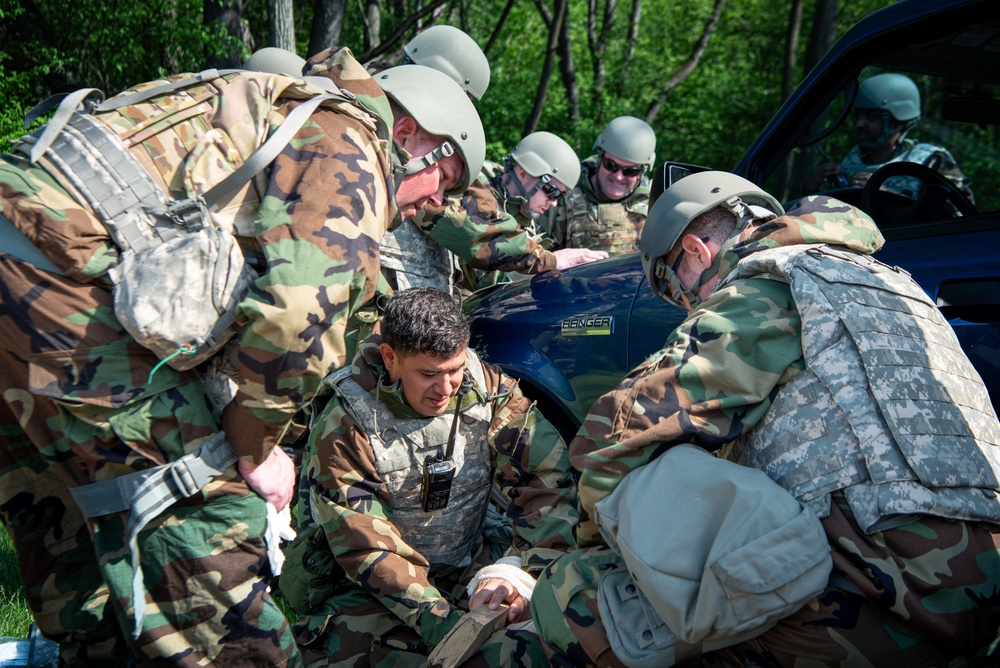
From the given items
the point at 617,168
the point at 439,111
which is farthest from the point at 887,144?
the point at 439,111

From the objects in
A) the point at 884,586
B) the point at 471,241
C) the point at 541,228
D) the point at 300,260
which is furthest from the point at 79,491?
the point at 541,228

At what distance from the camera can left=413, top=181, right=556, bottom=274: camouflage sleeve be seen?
4.01 metres

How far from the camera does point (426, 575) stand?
9.72 feet

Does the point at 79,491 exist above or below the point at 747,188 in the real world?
below

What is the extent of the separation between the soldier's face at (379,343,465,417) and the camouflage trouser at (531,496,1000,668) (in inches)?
53.5

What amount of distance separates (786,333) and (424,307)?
1.30 m

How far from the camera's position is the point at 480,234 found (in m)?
4.02

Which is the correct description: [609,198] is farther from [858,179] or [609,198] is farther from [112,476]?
[112,476]

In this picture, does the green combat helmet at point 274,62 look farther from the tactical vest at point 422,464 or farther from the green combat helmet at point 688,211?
the green combat helmet at point 688,211

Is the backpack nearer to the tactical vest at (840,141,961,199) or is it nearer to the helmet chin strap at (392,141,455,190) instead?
the helmet chin strap at (392,141,455,190)

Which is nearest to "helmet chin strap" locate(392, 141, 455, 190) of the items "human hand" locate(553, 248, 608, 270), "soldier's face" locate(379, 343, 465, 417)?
"soldier's face" locate(379, 343, 465, 417)

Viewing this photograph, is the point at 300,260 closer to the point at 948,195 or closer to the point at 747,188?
the point at 747,188

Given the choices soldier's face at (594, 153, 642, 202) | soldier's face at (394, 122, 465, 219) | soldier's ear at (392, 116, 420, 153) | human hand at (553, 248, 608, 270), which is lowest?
soldier's face at (594, 153, 642, 202)

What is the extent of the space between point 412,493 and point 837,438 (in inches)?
61.3
